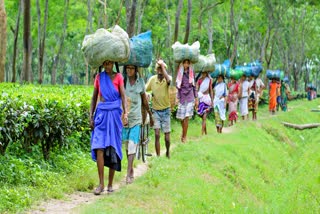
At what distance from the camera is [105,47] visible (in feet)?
26.2

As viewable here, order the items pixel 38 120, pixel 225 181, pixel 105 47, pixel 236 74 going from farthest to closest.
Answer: pixel 236 74 < pixel 225 181 < pixel 38 120 < pixel 105 47

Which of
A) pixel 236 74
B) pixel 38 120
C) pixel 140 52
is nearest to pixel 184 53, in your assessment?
pixel 140 52

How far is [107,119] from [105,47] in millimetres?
905

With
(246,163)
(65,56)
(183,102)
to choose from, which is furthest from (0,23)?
(65,56)

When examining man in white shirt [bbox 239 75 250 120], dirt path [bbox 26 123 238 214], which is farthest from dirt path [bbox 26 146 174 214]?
man in white shirt [bbox 239 75 250 120]

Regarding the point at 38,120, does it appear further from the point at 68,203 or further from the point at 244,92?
the point at 244,92

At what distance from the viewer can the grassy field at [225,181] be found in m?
7.97

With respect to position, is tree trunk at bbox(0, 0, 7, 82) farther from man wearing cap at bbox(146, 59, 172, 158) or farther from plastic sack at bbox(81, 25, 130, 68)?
plastic sack at bbox(81, 25, 130, 68)

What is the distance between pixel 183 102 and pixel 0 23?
217 inches

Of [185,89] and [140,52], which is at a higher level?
[140,52]

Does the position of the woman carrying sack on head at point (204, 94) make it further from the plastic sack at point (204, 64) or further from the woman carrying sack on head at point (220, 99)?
the woman carrying sack on head at point (220, 99)

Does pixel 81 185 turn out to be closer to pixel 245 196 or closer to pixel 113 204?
pixel 113 204

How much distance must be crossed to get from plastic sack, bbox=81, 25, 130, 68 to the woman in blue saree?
138mm

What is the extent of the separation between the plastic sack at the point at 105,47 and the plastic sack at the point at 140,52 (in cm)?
84
